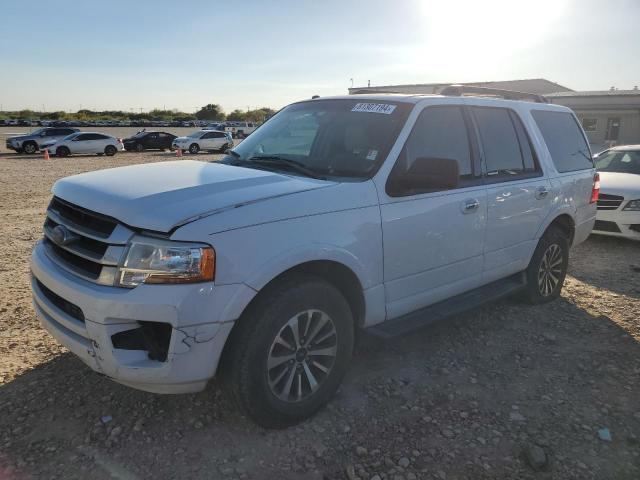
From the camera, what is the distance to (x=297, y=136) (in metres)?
4.00

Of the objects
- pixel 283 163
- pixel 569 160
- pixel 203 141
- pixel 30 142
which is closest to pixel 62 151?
pixel 30 142

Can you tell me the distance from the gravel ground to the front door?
21.0 inches

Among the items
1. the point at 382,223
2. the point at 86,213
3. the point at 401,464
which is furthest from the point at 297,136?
the point at 401,464

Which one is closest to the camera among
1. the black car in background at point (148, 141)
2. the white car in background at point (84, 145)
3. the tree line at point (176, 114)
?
the white car in background at point (84, 145)

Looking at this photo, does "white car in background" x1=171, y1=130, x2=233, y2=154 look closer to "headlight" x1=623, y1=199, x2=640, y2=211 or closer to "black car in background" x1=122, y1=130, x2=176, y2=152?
"black car in background" x1=122, y1=130, x2=176, y2=152

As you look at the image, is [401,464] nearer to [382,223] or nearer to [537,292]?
[382,223]

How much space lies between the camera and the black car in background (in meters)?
31.0

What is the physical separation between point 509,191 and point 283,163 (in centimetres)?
Answer: 194

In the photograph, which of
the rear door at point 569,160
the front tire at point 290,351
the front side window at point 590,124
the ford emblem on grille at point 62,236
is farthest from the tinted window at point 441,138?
the front side window at point 590,124

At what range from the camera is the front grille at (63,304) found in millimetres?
2696

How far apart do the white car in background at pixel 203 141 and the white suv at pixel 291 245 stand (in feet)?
87.8

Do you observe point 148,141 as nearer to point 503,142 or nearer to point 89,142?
point 89,142

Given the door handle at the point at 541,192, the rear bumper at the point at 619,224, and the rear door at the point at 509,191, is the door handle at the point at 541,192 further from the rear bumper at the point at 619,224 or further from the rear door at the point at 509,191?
the rear bumper at the point at 619,224

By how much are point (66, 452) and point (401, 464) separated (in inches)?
71.0
